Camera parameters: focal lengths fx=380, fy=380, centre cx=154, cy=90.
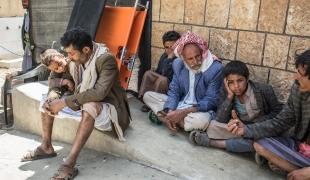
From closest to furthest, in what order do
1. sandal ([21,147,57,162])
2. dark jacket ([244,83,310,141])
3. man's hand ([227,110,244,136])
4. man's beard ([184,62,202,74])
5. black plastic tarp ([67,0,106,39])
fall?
dark jacket ([244,83,310,141]) < man's hand ([227,110,244,136]) < sandal ([21,147,57,162]) < man's beard ([184,62,202,74]) < black plastic tarp ([67,0,106,39])

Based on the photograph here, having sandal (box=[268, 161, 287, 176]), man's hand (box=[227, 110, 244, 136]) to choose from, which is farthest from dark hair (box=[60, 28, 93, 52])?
sandal (box=[268, 161, 287, 176])

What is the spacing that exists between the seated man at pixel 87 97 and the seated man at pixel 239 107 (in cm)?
85

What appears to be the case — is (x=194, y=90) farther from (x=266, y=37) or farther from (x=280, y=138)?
(x=280, y=138)

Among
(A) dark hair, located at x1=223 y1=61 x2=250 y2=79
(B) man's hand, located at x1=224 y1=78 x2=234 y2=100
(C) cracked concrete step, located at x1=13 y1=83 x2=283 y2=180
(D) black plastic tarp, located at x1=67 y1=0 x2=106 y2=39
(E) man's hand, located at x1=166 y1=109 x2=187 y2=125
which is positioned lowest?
(C) cracked concrete step, located at x1=13 y1=83 x2=283 y2=180

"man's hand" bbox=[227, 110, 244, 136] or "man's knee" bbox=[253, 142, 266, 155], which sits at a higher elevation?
"man's hand" bbox=[227, 110, 244, 136]

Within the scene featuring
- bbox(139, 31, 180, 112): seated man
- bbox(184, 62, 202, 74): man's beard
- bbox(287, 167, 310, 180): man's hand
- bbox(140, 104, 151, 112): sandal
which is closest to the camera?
bbox(287, 167, 310, 180): man's hand

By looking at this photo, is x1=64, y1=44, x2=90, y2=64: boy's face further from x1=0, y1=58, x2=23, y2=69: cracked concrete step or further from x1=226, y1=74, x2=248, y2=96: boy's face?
x1=0, y1=58, x2=23, y2=69: cracked concrete step

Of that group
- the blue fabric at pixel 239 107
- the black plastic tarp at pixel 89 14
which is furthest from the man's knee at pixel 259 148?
the black plastic tarp at pixel 89 14

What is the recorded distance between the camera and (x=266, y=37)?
3885 mm

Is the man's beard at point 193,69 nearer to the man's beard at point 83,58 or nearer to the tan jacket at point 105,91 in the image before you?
the tan jacket at point 105,91

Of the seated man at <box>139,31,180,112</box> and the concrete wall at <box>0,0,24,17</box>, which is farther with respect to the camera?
the concrete wall at <box>0,0,24,17</box>

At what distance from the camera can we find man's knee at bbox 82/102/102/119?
10.8 feet

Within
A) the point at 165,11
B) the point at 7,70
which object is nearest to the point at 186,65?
the point at 165,11

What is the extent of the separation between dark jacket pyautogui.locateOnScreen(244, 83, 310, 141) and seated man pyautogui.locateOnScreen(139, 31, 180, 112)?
1.53 m
